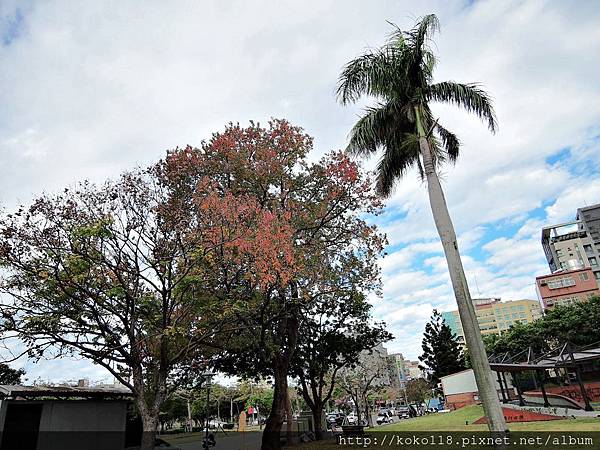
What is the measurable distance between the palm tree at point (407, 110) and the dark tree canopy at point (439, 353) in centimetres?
3922

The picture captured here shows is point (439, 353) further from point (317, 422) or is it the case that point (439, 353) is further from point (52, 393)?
point (52, 393)

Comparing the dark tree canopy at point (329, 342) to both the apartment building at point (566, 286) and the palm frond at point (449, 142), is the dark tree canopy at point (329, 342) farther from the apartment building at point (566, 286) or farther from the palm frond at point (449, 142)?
the apartment building at point (566, 286)

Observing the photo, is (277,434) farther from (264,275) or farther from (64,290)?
(64,290)

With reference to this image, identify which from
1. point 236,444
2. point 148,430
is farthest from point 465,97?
point 236,444

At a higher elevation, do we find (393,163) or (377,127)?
(377,127)

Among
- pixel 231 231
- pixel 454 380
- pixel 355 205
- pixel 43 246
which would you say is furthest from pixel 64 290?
pixel 454 380

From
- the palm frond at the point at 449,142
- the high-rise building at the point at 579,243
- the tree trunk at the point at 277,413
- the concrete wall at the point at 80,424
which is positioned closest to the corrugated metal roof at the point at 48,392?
the concrete wall at the point at 80,424

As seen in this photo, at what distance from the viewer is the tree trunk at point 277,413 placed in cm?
1622

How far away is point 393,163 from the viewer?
12852 mm

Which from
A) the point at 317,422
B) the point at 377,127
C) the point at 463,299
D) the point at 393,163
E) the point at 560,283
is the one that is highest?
the point at 560,283

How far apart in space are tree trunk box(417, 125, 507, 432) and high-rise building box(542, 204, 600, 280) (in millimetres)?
70382

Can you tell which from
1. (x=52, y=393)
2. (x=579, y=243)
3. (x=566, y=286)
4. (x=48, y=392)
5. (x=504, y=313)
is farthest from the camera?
(x=504, y=313)

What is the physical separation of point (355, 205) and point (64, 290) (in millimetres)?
9795

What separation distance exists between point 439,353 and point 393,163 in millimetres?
39873
